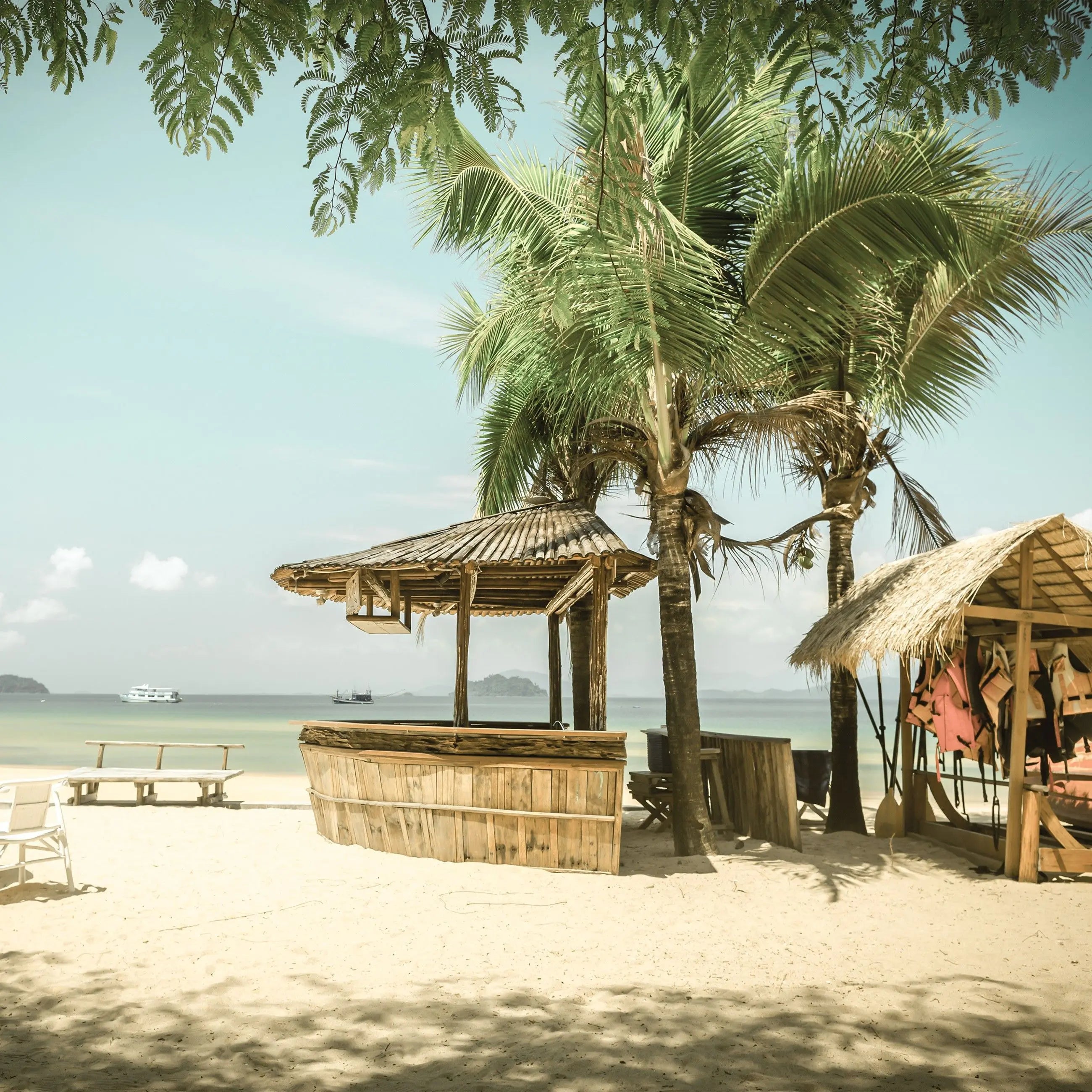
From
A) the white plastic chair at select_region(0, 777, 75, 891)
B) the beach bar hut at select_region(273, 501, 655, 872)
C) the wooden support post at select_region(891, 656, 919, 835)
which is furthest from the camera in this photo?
the wooden support post at select_region(891, 656, 919, 835)

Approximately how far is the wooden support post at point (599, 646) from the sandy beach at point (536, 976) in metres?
1.52

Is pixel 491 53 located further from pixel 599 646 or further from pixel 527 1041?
pixel 599 646

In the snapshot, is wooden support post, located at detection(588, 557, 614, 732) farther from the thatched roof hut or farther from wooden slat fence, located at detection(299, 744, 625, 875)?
wooden slat fence, located at detection(299, 744, 625, 875)

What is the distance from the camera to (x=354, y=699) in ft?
352

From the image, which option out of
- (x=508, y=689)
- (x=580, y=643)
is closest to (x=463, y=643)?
(x=580, y=643)

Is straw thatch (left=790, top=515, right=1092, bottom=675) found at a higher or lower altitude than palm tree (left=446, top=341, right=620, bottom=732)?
lower

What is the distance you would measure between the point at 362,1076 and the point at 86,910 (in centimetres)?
367

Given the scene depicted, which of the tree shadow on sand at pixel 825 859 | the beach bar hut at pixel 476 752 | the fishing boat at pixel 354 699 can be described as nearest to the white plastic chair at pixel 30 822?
the beach bar hut at pixel 476 752

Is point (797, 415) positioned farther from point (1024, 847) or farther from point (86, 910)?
point (86, 910)

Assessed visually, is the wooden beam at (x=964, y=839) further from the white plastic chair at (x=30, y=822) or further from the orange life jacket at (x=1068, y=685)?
the white plastic chair at (x=30, y=822)

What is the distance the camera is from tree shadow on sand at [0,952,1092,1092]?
369cm

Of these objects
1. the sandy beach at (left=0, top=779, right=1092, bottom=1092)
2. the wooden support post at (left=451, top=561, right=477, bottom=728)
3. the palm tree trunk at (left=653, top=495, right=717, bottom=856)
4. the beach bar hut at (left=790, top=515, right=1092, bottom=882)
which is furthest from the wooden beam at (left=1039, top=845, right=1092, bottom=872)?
the wooden support post at (left=451, top=561, right=477, bottom=728)

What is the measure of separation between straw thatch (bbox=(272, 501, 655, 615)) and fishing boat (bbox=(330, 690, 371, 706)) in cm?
9328

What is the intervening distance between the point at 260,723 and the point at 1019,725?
72023mm
